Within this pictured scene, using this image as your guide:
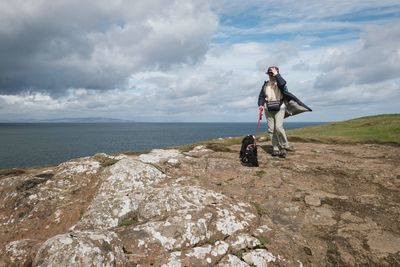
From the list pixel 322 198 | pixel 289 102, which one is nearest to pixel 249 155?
pixel 289 102

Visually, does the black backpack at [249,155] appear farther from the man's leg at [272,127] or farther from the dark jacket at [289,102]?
the dark jacket at [289,102]

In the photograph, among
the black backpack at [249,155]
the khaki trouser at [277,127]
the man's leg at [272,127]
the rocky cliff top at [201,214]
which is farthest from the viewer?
the man's leg at [272,127]

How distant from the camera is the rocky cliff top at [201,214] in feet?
25.4

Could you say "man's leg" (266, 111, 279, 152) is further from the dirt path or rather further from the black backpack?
the black backpack

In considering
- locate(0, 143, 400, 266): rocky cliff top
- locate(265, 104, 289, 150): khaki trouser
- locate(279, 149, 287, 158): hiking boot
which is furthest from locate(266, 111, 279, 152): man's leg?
locate(0, 143, 400, 266): rocky cliff top

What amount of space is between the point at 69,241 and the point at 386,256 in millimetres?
7605

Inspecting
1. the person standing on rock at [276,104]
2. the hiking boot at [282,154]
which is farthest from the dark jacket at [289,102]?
the hiking boot at [282,154]

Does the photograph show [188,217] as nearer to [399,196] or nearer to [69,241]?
[69,241]

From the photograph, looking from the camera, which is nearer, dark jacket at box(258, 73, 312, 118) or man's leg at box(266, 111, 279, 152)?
dark jacket at box(258, 73, 312, 118)

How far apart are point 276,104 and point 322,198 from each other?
220 inches

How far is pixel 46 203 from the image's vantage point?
10969 mm

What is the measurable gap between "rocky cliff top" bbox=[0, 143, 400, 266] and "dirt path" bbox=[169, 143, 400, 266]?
1.5 inches

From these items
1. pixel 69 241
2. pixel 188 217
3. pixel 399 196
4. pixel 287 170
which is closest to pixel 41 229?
pixel 69 241

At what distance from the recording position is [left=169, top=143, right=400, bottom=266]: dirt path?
8.44 meters
